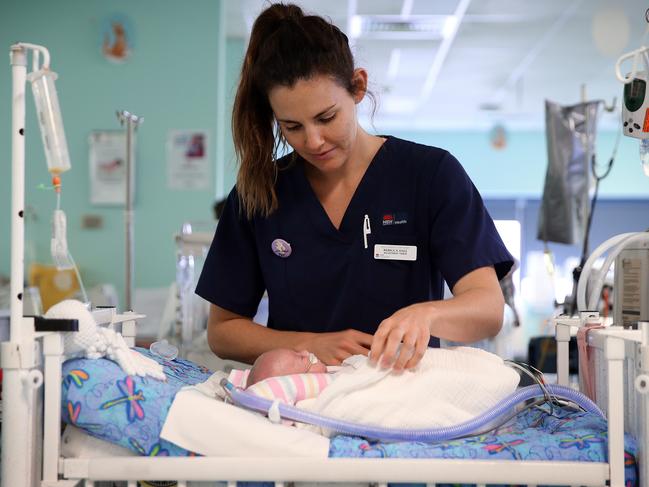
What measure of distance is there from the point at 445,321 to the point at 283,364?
1.02ft

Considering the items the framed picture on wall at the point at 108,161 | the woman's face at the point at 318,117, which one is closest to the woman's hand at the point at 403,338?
the woman's face at the point at 318,117

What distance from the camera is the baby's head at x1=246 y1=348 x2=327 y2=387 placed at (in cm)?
137

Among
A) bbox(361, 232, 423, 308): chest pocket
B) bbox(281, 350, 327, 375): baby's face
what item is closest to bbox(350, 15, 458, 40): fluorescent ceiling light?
bbox(361, 232, 423, 308): chest pocket

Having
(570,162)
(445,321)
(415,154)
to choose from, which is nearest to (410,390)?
(445,321)

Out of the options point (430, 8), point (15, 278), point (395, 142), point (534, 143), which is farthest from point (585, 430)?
point (534, 143)

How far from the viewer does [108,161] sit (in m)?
4.81

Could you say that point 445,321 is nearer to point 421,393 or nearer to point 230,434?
point 421,393

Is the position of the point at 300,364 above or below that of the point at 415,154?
below

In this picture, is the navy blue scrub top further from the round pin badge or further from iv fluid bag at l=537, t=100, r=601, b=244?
iv fluid bag at l=537, t=100, r=601, b=244

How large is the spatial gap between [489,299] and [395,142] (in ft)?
1.47

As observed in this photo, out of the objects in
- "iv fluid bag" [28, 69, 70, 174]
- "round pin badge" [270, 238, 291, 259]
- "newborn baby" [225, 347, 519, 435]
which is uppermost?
"iv fluid bag" [28, 69, 70, 174]

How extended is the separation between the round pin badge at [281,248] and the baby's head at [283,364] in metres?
0.24

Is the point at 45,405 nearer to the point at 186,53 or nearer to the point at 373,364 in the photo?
the point at 373,364

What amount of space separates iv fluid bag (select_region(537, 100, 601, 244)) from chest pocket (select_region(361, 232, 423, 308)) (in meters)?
2.87
